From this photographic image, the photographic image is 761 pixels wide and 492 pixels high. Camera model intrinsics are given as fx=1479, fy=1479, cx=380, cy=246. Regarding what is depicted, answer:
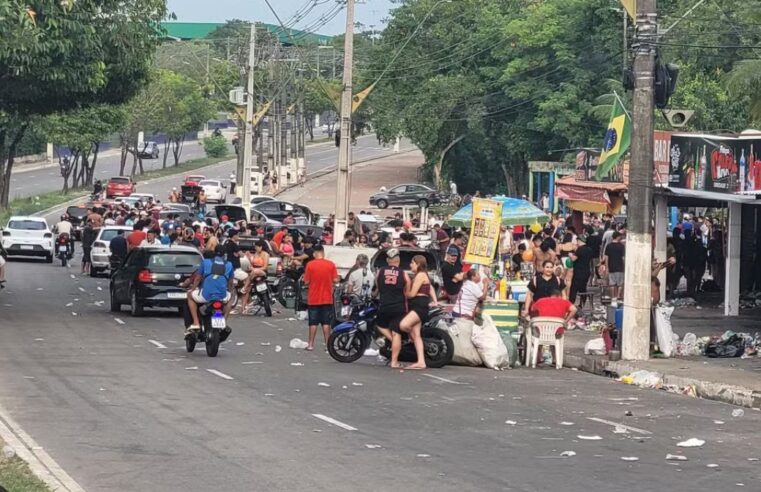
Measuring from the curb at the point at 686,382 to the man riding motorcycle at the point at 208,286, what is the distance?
18.5 feet

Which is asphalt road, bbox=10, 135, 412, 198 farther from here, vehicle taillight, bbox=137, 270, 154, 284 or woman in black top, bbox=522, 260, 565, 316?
woman in black top, bbox=522, 260, 565, 316

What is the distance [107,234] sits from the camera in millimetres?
44906

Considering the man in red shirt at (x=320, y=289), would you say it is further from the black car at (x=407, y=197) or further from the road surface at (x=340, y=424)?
the black car at (x=407, y=197)

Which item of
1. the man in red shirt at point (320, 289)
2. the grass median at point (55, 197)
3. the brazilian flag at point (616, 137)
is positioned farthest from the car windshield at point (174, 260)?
the grass median at point (55, 197)

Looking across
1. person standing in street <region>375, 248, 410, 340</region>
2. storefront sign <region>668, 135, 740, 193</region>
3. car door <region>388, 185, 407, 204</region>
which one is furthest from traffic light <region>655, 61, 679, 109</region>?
car door <region>388, 185, 407, 204</region>

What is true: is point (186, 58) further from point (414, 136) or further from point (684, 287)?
point (684, 287)

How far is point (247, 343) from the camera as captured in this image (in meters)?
25.2

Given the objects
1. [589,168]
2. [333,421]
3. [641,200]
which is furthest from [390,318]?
[589,168]

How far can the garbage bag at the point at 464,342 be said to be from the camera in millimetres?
22188

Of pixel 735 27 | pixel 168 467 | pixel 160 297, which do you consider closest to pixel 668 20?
pixel 735 27

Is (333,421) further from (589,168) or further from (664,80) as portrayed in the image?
(589,168)

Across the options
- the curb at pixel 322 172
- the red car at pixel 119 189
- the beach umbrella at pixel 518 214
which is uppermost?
the curb at pixel 322 172

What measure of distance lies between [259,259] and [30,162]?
321 feet

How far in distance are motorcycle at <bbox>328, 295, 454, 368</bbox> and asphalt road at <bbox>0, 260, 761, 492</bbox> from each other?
296mm
